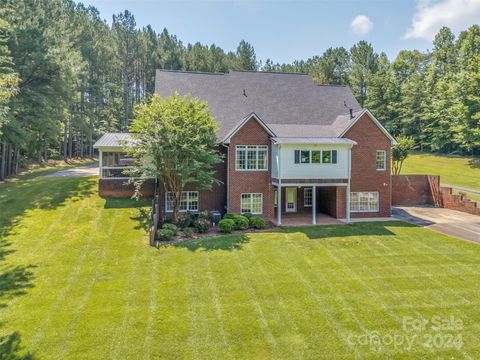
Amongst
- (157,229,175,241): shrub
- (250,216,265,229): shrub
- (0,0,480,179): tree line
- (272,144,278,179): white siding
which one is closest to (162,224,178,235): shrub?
(157,229,175,241): shrub

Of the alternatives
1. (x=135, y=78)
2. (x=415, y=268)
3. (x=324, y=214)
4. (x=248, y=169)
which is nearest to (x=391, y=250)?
(x=415, y=268)

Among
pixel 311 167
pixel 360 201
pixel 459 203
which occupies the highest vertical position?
pixel 311 167

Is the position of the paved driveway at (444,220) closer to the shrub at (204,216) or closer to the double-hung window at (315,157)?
the double-hung window at (315,157)

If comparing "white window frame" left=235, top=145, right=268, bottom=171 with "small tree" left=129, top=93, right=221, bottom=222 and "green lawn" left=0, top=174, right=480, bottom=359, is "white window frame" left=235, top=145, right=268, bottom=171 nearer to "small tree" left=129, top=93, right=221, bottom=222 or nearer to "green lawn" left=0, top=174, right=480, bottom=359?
"small tree" left=129, top=93, right=221, bottom=222

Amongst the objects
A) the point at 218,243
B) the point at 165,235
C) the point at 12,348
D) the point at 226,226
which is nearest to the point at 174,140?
the point at 165,235

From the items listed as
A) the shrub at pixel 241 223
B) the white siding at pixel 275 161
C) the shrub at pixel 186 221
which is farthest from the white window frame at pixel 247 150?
the shrub at pixel 186 221

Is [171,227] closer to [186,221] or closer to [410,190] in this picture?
[186,221]

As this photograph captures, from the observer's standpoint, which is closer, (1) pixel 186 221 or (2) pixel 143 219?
(1) pixel 186 221
